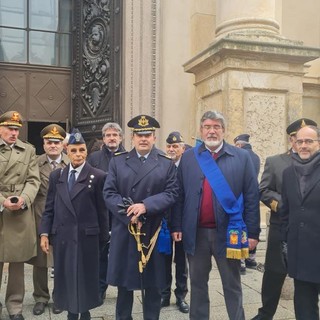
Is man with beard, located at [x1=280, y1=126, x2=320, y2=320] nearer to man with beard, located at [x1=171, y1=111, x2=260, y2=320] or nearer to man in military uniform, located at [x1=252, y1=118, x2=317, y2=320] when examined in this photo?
man with beard, located at [x1=171, y1=111, x2=260, y2=320]

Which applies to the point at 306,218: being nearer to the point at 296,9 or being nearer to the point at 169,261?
the point at 169,261

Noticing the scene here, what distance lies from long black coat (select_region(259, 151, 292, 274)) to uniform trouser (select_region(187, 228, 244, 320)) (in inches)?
21.7

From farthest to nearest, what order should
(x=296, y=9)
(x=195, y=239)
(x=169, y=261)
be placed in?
(x=296, y=9) < (x=169, y=261) < (x=195, y=239)

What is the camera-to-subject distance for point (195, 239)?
3.98 meters

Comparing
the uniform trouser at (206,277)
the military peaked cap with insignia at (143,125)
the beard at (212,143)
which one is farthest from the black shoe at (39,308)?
the beard at (212,143)

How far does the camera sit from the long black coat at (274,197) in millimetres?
4344

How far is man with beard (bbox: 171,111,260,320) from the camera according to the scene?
12.8ft

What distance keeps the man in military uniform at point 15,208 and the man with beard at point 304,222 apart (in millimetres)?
2455

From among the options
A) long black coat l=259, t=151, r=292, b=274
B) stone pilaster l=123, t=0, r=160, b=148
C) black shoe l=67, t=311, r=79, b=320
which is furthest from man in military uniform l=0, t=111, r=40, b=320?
stone pilaster l=123, t=0, r=160, b=148

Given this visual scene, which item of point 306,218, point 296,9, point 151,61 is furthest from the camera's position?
point 296,9

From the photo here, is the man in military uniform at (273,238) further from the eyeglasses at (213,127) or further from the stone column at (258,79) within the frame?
the stone column at (258,79)

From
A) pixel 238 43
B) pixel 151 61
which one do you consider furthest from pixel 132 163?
pixel 151 61

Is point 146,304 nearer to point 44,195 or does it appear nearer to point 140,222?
point 140,222

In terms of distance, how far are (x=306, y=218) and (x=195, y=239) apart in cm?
94
